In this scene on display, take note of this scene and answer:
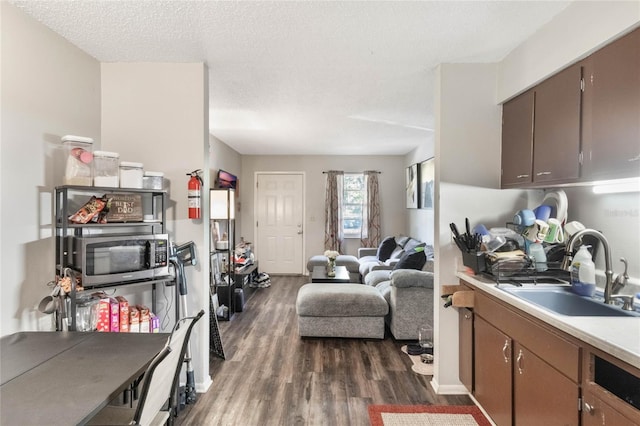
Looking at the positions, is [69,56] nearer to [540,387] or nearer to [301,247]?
[540,387]

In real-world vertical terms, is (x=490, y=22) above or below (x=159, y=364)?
above

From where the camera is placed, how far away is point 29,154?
68.8 inches

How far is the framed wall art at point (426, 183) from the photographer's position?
469 cm

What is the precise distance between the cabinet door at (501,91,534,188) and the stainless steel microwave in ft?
7.65

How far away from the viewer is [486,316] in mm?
1926

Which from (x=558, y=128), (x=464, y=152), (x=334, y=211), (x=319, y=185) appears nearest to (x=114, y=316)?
(x=464, y=152)

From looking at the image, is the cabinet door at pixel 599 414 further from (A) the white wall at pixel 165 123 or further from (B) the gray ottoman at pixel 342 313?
(A) the white wall at pixel 165 123

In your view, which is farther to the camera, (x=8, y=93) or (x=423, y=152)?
(x=423, y=152)

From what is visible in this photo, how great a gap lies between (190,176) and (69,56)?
1.04 m

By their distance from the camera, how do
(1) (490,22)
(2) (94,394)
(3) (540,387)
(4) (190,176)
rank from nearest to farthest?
(2) (94,394)
(3) (540,387)
(1) (490,22)
(4) (190,176)

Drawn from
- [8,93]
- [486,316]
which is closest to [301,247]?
[486,316]

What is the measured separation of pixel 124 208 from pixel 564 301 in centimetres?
260

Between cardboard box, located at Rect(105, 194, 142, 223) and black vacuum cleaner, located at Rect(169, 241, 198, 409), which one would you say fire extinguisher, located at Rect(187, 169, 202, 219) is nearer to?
black vacuum cleaner, located at Rect(169, 241, 198, 409)

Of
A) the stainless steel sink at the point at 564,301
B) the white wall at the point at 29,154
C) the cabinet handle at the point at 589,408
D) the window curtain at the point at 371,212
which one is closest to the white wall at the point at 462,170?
the stainless steel sink at the point at 564,301
